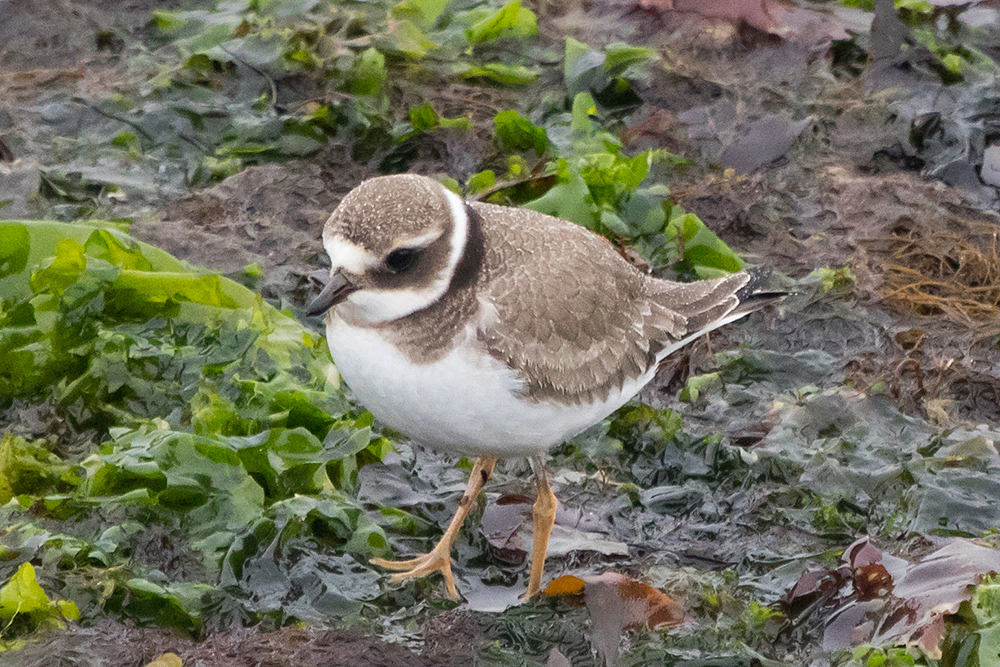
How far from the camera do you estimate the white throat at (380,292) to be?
13.2ft

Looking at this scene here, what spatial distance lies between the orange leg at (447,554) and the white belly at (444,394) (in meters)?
0.45

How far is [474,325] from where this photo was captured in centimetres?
418

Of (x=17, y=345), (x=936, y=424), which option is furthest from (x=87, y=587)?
(x=936, y=424)

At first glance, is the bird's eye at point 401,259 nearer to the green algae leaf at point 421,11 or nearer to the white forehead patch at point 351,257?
the white forehead patch at point 351,257

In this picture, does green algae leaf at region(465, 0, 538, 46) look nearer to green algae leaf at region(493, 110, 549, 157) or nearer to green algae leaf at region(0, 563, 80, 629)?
green algae leaf at region(493, 110, 549, 157)

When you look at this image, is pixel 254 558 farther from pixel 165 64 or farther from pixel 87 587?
pixel 165 64

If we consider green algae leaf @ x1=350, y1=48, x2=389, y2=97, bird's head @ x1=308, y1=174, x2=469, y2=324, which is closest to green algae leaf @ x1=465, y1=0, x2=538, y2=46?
green algae leaf @ x1=350, y1=48, x2=389, y2=97

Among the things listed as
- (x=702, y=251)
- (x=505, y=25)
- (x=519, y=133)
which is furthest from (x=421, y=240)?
(x=505, y=25)

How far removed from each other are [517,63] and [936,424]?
144 inches

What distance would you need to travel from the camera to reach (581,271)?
464 centimetres

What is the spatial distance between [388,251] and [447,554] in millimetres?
1469

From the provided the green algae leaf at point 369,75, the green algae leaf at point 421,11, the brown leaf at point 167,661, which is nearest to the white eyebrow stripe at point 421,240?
the brown leaf at point 167,661

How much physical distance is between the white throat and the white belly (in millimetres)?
60

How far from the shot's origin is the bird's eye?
4051mm
